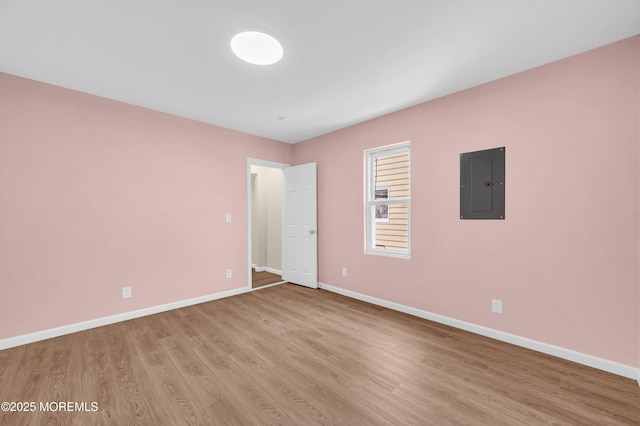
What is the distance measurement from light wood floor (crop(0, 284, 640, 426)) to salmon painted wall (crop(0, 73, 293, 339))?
477 millimetres

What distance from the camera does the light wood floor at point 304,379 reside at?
163 centimetres

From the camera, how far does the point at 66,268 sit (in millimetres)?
2752

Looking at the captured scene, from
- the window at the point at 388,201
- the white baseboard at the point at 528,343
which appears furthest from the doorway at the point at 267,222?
the white baseboard at the point at 528,343

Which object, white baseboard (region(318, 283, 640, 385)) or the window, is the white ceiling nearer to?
the window

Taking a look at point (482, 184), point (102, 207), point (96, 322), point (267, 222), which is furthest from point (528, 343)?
point (267, 222)

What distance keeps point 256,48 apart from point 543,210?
2.91 metres

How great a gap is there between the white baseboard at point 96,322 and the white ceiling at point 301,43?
Result: 2.55 m

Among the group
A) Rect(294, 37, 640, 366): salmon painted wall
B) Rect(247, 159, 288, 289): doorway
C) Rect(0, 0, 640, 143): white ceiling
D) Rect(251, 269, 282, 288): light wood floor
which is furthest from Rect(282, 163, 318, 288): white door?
Rect(0, 0, 640, 143): white ceiling

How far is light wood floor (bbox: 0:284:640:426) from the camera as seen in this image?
5.35ft

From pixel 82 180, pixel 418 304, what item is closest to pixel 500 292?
pixel 418 304

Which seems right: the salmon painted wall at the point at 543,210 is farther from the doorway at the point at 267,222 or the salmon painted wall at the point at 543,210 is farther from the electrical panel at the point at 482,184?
the doorway at the point at 267,222

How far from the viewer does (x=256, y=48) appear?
7.02 feet

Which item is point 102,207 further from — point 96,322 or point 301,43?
point 301,43

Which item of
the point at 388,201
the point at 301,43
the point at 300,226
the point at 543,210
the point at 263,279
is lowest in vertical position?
the point at 263,279
